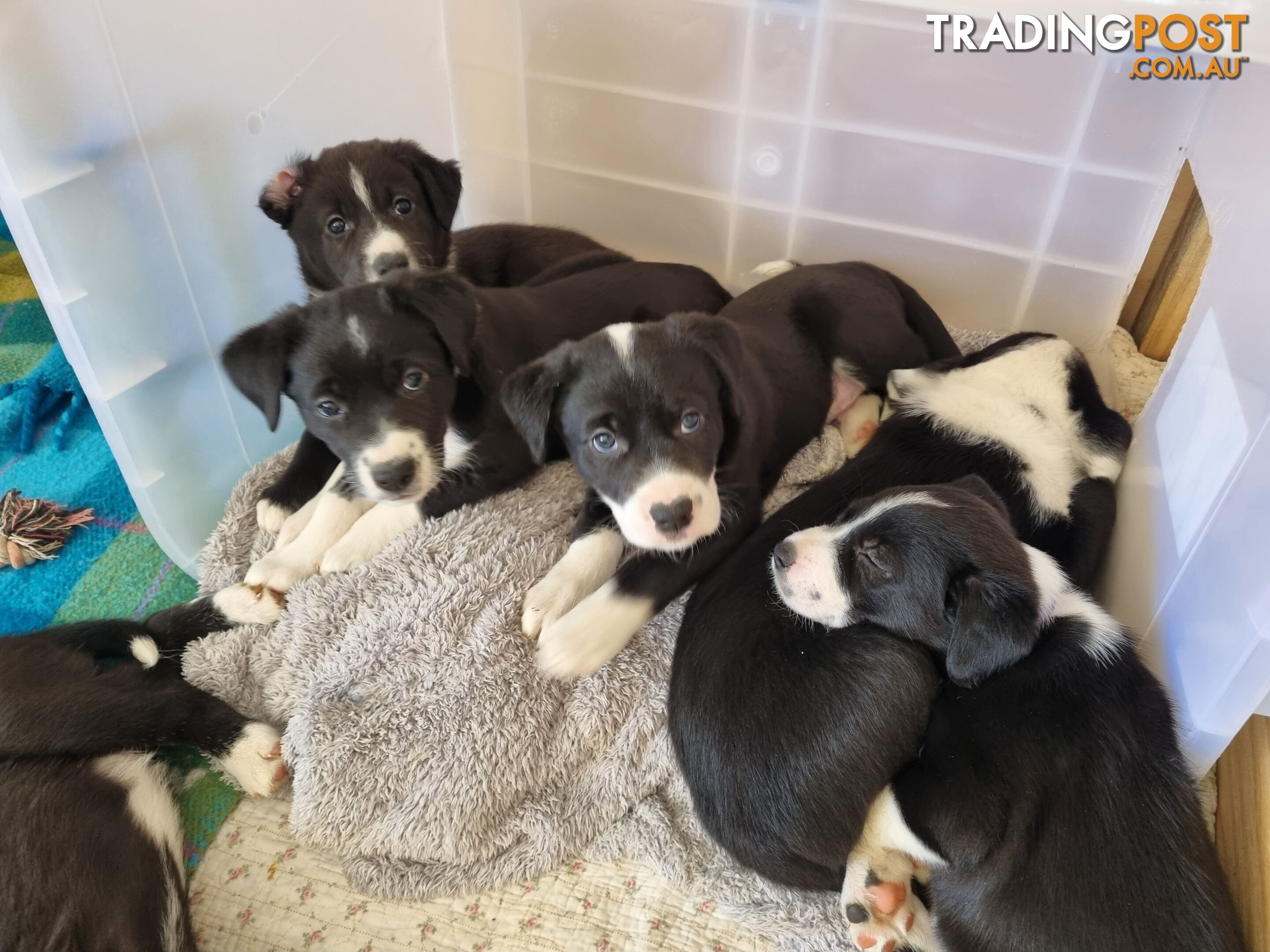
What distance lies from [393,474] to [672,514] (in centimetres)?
61

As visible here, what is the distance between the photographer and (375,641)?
6.49 ft

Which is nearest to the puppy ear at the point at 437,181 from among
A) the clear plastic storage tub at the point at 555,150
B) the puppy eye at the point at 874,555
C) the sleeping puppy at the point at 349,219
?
the sleeping puppy at the point at 349,219

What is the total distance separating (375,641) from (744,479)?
89 cm

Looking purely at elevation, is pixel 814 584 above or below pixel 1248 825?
above

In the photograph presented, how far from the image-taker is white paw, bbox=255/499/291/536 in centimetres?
229

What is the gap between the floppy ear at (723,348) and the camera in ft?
5.97

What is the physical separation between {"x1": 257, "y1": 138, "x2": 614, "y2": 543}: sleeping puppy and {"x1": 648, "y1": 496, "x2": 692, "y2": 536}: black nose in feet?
3.14

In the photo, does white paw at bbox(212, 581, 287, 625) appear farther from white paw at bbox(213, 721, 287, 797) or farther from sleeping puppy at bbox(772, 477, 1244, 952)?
sleeping puppy at bbox(772, 477, 1244, 952)

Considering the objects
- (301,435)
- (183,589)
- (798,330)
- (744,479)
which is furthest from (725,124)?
(183,589)

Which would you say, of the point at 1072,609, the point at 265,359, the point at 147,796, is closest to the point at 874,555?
the point at 1072,609

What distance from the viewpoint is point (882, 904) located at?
63.7 inches

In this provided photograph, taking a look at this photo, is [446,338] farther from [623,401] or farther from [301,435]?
[301,435]

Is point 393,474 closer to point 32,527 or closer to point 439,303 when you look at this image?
point 439,303

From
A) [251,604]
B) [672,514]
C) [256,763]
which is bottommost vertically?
[256,763]
